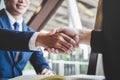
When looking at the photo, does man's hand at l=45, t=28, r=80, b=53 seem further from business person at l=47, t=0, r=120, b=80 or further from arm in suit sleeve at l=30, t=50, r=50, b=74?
business person at l=47, t=0, r=120, b=80

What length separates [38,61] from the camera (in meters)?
1.67

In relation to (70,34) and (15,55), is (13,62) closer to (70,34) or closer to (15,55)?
(15,55)

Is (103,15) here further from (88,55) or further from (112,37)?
(88,55)

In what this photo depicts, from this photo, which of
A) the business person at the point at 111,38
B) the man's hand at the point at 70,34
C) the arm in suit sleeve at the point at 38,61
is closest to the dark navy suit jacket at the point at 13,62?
the arm in suit sleeve at the point at 38,61

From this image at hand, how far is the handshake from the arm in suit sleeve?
196mm

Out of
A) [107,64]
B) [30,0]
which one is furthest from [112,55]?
[30,0]

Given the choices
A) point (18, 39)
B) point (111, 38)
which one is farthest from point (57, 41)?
point (111, 38)

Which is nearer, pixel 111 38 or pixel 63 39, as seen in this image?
pixel 111 38

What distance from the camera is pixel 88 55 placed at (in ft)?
5.87

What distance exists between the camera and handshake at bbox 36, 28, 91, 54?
1327 millimetres

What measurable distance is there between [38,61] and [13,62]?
178mm

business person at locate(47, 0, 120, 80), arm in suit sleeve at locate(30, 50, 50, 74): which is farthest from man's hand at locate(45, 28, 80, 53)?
business person at locate(47, 0, 120, 80)

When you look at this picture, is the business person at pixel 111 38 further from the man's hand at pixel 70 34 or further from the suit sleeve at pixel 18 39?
the man's hand at pixel 70 34

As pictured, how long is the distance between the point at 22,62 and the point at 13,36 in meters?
0.47
